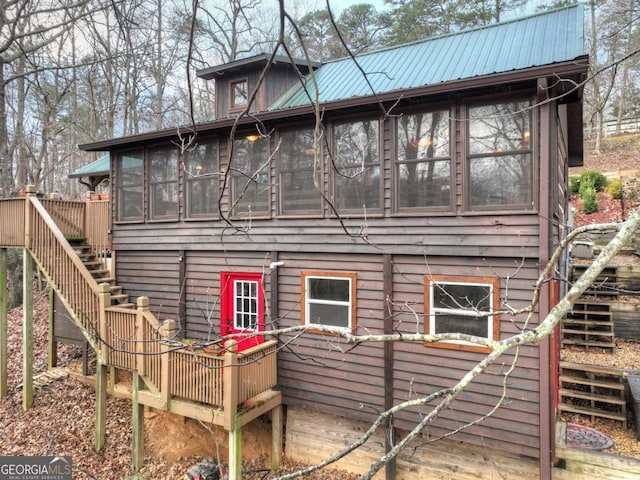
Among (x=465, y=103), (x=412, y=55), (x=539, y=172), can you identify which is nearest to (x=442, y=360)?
(x=539, y=172)

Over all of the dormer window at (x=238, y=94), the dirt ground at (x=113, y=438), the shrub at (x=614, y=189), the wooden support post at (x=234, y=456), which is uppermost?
the dormer window at (x=238, y=94)

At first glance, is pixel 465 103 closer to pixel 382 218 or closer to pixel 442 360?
pixel 382 218

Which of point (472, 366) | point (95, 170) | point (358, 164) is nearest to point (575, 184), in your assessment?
point (358, 164)

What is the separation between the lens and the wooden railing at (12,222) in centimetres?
812

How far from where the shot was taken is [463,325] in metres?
5.57

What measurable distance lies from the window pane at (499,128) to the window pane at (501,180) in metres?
0.14

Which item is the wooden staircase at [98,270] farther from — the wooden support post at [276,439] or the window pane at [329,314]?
the window pane at [329,314]

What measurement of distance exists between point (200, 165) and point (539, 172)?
5.93m

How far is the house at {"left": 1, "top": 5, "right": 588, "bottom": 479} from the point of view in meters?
5.20

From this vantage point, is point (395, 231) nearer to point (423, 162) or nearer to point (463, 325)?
Result: point (423, 162)

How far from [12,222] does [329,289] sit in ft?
22.9

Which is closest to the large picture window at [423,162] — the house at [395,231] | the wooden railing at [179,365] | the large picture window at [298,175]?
the house at [395,231]

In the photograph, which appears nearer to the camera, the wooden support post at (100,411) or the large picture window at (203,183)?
the wooden support post at (100,411)

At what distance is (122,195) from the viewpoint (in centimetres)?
875
